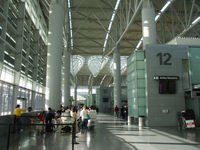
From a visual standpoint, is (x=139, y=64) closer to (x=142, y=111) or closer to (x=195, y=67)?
(x=142, y=111)

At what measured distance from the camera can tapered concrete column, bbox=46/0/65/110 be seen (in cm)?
1688

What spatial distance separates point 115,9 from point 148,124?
24.2 metres

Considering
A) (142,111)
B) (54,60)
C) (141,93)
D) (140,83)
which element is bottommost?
(142,111)

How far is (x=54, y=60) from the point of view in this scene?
1711 cm

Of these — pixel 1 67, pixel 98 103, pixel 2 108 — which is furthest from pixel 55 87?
pixel 98 103

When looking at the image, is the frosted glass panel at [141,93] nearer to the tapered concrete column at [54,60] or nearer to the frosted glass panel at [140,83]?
the frosted glass panel at [140,83]

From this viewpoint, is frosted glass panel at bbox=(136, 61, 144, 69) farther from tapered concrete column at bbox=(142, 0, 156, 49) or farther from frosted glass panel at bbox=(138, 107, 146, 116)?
frosted glass panel at bbox=(138, 107, 146, 116)

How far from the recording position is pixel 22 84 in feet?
83.0

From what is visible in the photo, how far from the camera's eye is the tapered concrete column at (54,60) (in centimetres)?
1688

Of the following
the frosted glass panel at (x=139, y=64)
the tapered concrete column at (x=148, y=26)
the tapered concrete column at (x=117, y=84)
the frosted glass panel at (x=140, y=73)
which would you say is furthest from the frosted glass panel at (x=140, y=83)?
the tapered concrete column at (x=117, y=84)

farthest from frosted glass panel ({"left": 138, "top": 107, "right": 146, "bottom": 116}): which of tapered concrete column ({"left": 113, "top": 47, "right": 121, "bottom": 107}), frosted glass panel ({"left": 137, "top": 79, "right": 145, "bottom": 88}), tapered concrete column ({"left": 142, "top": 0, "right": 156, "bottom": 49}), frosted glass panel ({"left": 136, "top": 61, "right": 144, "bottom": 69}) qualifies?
tapered concrete column ({"left": 113, "top": 47, "right": 121, "bottom": 107})

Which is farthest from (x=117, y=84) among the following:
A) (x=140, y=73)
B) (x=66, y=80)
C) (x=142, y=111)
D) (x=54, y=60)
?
(x=54, y=60)

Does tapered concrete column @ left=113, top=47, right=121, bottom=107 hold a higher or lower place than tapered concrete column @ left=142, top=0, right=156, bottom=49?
lower

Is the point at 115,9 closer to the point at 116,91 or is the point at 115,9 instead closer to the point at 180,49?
the point at 116,91
